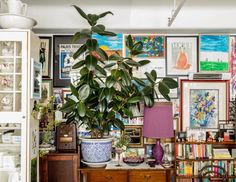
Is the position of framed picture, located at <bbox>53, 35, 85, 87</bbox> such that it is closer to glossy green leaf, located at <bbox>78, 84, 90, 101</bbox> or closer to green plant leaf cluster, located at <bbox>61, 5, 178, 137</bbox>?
green plant leaf cluster, located at <bbox>61, 5, 178, 137</bbox>

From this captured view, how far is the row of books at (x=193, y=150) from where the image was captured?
11.4ft

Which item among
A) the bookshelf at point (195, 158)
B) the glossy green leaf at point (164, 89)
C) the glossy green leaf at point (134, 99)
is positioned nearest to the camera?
the glossy green leaf at point (134, 99)

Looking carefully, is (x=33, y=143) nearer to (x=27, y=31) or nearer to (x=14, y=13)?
(x=27, y=31)

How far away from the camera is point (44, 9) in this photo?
11.5ft

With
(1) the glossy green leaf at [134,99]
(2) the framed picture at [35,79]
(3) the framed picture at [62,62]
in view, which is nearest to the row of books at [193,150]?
(1) the glossy green leaf at [134,99]

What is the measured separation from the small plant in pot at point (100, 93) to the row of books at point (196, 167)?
0.88 m

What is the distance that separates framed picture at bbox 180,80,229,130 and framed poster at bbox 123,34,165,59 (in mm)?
503

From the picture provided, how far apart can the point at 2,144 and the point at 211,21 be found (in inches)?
112

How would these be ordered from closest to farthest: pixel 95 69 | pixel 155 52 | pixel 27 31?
1. pixel 27 31
2. pixel 95 69
3. pixel 155 52

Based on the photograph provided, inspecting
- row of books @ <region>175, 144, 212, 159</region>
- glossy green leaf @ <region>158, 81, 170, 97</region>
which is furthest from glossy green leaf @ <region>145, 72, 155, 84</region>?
row of books @ <region>175, 144, 212, 159</region>

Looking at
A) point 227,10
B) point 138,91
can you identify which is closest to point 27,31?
point 138,91

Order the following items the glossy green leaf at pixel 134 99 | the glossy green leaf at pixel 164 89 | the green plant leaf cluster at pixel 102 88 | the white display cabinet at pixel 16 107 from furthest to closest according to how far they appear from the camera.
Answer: the glossy green leaf at pixel 164 89 → the glossy green leaf at pixel 134 99 → the green plant leaf cluster at pixel 102 88 → the white display cabinet at pixel 16 107

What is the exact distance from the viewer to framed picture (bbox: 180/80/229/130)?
3.67 m

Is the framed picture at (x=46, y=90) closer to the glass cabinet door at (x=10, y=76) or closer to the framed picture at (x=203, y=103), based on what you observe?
the glass cabinet door at (x=10, y=76)
